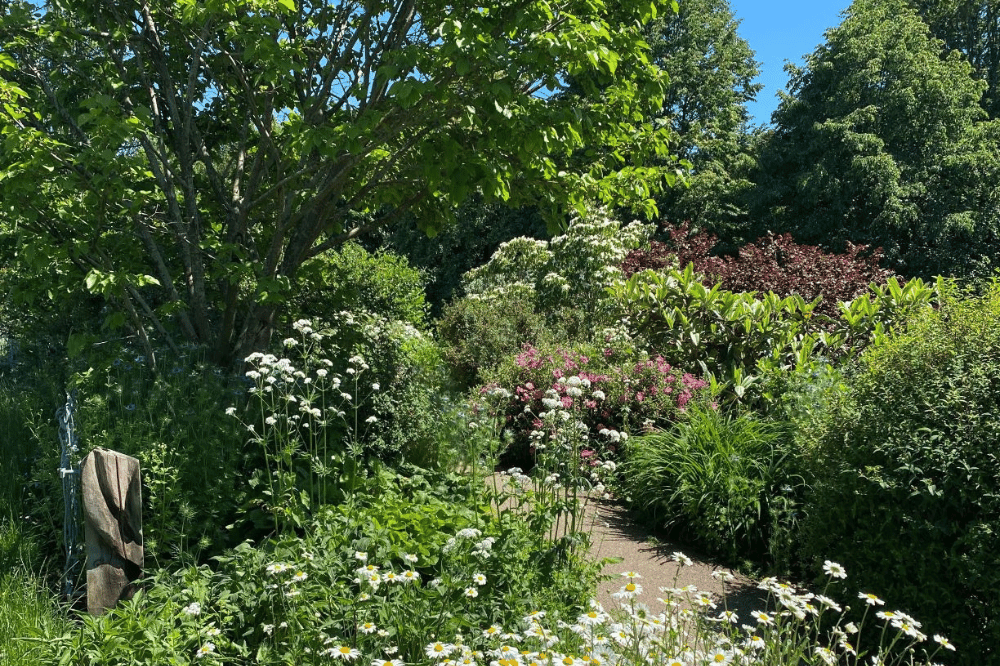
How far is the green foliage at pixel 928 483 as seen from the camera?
3215 mm

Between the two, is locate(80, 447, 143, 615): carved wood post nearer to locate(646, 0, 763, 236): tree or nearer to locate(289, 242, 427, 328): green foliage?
locate(289, 242, 427, 328): green foliage

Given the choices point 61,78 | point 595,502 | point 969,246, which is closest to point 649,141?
point 595,502

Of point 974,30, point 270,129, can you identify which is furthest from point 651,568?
point 974,30

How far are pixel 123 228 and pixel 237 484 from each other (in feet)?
8.37

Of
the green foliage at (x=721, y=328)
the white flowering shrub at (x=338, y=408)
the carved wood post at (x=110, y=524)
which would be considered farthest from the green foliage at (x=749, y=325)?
the carved wood post at (x=110, y=524)

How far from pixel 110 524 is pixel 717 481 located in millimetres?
3570

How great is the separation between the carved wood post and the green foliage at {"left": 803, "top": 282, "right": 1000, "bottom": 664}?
3332 mm

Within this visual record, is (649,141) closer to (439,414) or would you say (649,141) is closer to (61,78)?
(439,414)

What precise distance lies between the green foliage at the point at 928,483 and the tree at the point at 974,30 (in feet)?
85.0

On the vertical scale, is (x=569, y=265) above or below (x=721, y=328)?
above

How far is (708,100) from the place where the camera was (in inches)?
948

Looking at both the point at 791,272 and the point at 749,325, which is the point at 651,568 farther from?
the point at 791,272

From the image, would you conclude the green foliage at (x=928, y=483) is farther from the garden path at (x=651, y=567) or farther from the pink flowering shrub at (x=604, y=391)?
the pink flowering shrub at (x=604, y=391)

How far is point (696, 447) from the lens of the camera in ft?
17.7
